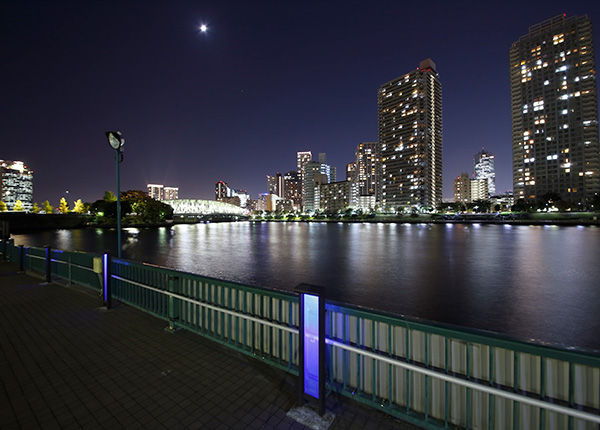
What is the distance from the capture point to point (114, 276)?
26.2 feet

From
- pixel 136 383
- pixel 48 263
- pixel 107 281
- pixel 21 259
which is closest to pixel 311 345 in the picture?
pixel 136 383

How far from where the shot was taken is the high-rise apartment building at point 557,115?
14100 centimetres

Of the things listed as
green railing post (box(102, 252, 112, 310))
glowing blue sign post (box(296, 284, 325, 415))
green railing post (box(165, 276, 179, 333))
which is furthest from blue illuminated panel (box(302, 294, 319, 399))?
green railing post (box(102, 252, 112, 310))

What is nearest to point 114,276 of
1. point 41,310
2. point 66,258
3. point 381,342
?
point 41,310

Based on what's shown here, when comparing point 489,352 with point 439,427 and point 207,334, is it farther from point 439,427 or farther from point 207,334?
point 207,334

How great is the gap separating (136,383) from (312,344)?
299 centimetres

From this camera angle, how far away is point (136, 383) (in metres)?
4.39

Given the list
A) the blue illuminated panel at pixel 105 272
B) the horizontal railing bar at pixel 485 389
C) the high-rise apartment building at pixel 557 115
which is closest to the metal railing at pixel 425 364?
the horizontal railing bar at pixel 485 389

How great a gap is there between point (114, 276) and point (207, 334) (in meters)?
4.18

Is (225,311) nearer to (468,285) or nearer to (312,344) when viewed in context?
(312,344)

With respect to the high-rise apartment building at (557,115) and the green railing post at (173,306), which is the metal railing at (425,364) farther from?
the high-rise apartment building at (557,115)

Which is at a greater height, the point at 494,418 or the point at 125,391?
the point at 494,418

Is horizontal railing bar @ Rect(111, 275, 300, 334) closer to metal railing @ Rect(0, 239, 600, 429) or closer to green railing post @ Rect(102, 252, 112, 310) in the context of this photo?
metal railing @ Rect(0, 239, 600, 429)

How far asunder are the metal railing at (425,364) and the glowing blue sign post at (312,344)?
291 millimetres
